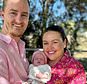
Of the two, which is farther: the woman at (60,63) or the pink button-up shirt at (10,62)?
the woman at (60,63)

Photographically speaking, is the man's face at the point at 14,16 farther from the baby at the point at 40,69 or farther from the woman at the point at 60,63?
the woman at the point at 60,63

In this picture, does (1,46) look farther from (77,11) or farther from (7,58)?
(77,11)

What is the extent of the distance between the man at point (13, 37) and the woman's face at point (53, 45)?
19.7 inches

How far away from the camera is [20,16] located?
5.31 ft

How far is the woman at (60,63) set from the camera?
2125 mm

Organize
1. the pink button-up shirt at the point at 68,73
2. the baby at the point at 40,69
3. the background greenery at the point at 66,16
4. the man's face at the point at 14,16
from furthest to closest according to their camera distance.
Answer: the background greenery at the point at 66,16 → the pink button-up shirt at the point at 68,73 → the baby at the point at 40,69 → the man's face at the point at 14,16

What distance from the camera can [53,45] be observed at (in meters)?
2.17

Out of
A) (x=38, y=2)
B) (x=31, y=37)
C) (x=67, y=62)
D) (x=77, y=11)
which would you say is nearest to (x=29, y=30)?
(x=31, y=37)

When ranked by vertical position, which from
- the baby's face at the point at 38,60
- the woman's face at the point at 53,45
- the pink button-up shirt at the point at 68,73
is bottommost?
the pink button-up shirt at the point at 68,73

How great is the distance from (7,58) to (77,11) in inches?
311

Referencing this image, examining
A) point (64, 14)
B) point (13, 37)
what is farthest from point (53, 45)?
point (64, 14)

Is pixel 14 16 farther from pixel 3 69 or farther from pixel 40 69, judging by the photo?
pixel 40 69

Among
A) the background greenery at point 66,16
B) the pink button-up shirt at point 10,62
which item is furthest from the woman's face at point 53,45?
the background greenery at point 66,16

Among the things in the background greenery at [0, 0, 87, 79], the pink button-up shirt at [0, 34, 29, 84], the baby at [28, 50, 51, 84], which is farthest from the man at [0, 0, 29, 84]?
the background greenery at [0, 0, 87, 79]
